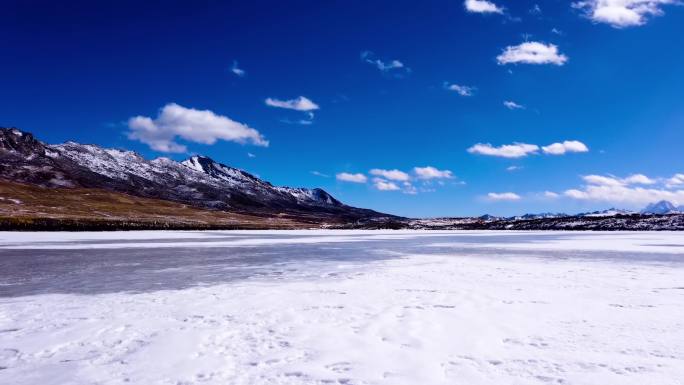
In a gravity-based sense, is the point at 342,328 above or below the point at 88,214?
below

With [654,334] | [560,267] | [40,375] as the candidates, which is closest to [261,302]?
[40,375]

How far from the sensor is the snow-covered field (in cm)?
678

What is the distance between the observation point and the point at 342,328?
939 centimetres

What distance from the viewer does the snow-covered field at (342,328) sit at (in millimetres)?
6781

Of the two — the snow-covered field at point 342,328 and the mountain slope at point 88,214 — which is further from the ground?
the mountain slope at point 88,214

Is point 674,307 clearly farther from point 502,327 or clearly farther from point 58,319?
point 58,319

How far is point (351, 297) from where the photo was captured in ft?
41.9

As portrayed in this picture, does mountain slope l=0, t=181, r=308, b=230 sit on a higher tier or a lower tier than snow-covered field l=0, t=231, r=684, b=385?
higher

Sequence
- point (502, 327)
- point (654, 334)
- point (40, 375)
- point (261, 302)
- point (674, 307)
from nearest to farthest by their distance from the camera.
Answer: point (40, 375) < point (654, 334) < point (502, 327) < point (674, 307) < point (261, 302)

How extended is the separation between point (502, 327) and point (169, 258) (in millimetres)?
19437

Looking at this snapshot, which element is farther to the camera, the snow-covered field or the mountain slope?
the mountain slope

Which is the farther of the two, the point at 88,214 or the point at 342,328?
the point at 88,214

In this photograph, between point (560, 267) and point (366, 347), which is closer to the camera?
point (366, 347)

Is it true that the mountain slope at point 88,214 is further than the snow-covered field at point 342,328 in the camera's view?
Yes
